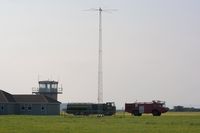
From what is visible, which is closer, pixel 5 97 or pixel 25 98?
pixel 5 97

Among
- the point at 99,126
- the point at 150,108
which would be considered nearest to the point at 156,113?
the point at 150,108

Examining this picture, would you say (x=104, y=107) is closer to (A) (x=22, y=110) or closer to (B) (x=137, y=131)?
(A) (x=22, y=110)

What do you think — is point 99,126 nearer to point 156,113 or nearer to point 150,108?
point 156,113

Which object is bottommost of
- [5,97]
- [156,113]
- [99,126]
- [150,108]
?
[99,126]

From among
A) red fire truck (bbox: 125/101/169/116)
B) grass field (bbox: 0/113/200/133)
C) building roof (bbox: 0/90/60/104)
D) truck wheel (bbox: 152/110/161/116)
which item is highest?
building roof (bbox: 0/90/60/104)

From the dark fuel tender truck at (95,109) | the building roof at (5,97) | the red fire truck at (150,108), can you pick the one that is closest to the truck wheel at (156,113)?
the red fire truck at (150,108)

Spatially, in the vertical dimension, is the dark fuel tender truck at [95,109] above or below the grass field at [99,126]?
above

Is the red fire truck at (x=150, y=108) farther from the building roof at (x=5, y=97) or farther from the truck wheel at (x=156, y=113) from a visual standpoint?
the building roof at (x=5, y=97)

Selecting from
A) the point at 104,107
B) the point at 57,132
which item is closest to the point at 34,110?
the point at 104,107

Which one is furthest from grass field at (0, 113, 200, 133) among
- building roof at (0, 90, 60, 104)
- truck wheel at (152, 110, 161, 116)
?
building roof at (0, 90, 60, 104)

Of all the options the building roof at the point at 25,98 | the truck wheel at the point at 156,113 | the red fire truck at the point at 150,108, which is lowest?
the truck wheel at the point at 156,113

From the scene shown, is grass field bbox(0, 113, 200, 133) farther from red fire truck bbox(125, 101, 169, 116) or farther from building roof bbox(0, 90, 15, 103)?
building roof bbox(0, 90, 15, 103)

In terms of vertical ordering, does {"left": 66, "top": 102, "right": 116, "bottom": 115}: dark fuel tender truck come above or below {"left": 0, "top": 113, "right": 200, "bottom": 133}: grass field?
above

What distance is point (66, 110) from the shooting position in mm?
86875
